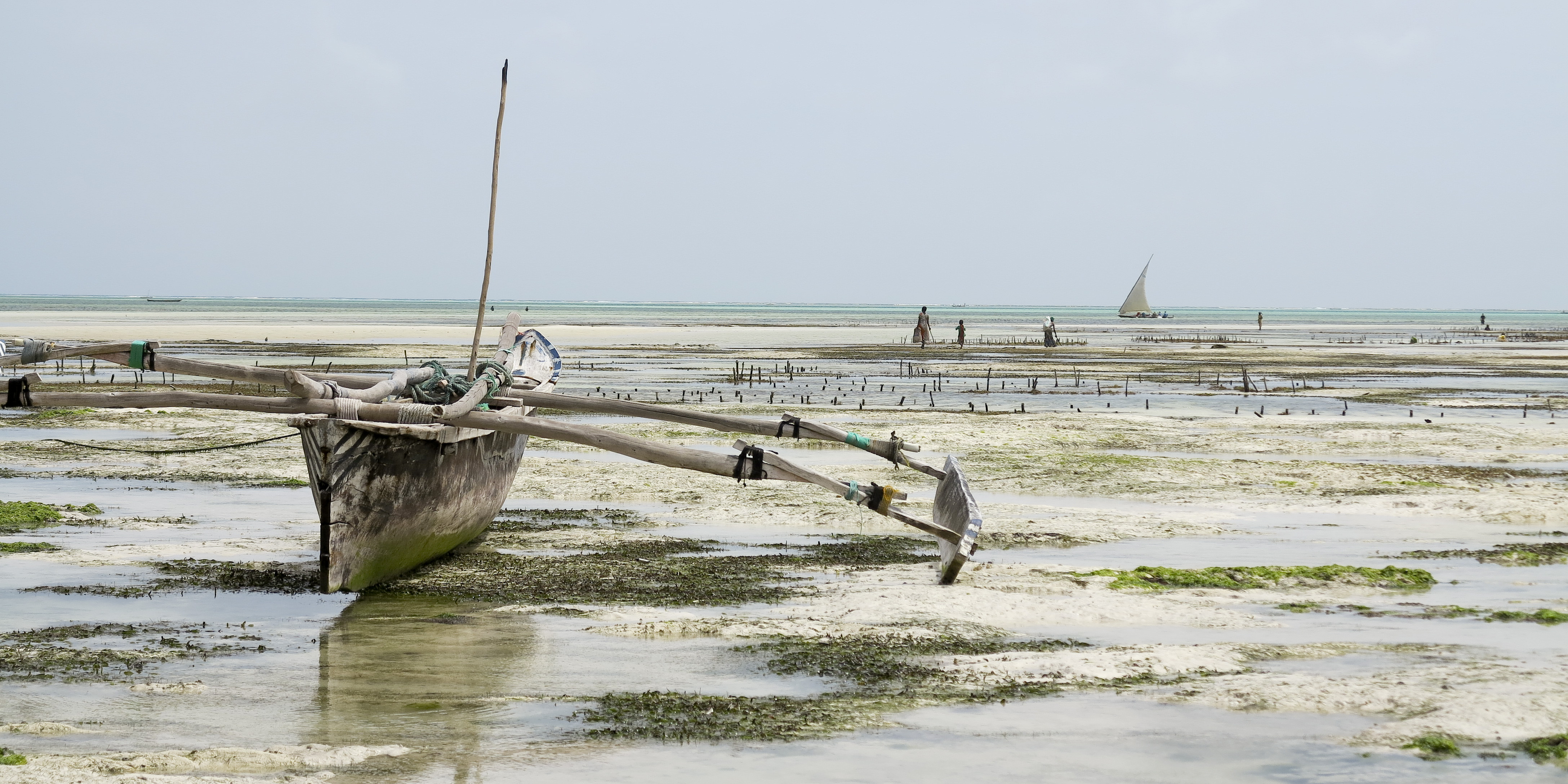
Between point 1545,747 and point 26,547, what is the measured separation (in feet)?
32.4

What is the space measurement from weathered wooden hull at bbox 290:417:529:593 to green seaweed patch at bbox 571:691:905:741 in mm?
2462

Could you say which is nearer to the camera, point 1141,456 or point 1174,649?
point 1174,649

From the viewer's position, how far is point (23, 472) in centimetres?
1439

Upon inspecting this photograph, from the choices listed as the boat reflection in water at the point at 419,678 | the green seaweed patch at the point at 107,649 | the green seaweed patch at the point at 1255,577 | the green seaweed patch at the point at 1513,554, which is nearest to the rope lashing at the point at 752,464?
the boat reflection in water at the point at 419,678

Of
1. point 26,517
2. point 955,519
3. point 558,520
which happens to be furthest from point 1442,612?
point 26,517

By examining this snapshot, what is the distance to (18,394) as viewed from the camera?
9461mm

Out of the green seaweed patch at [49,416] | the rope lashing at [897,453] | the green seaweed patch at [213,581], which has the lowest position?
the green seaweed patch at [49,416]

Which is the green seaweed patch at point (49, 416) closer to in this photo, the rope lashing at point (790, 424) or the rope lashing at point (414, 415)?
the rope lashing at point (414, 415)

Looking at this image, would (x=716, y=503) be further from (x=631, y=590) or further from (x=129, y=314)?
Answer: (x=129, y=314)

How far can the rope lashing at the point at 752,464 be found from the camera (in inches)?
352

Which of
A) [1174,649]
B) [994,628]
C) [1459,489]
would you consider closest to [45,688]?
[994,628]

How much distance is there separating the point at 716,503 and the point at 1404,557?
602 cm

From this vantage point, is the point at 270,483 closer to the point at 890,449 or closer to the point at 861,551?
the point at 861,551

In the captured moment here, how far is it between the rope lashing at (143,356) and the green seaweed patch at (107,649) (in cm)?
283
